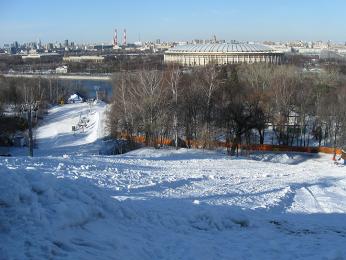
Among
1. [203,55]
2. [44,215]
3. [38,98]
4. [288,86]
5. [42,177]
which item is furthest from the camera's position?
[203,55]

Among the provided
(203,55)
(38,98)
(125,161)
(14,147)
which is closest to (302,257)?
(125,161)

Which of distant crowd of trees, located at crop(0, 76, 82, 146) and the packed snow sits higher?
the packed snow

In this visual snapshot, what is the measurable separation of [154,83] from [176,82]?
1298 millimetres

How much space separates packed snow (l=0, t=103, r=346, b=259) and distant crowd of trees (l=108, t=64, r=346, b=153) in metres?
10.3

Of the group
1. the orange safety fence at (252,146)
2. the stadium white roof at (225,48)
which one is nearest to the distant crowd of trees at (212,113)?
the orange safety fence at (252,146)

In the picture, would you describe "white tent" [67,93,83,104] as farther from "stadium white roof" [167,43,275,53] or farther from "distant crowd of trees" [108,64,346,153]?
"stadium white roof" [167,43,275,53]

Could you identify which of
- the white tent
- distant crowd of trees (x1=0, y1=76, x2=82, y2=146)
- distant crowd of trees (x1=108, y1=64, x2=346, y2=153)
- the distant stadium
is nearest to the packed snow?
distant crowd of trees (x1=108, y1=64, x2=346, y2=153)

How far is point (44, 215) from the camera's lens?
284 inches

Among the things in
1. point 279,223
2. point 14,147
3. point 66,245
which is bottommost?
point 14,147

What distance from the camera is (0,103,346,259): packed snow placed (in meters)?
6.94

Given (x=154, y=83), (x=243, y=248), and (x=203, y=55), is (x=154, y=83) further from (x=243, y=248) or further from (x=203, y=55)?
(x=203, y=55)

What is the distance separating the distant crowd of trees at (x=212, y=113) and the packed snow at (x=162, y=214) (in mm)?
10305

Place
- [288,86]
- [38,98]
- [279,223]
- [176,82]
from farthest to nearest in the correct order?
[38,98], [288,86], [176,82], [279,223]

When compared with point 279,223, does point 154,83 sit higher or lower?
higher
